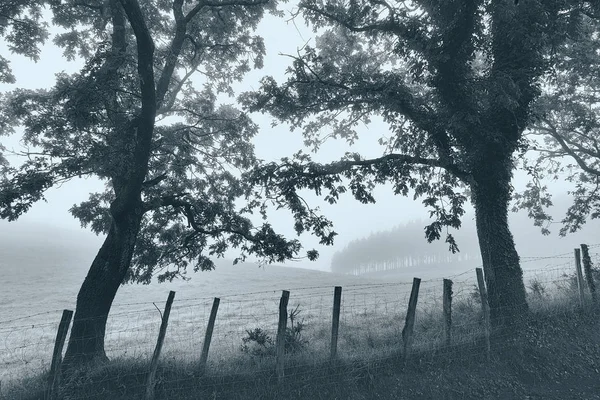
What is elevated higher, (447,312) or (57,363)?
(447,312)

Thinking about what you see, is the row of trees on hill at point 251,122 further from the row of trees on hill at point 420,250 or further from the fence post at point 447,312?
the row of trees on hill at point 420,250

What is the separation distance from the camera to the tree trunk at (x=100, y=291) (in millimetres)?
8719

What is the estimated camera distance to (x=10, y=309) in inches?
1062

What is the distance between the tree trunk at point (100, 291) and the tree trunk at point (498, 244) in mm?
9739

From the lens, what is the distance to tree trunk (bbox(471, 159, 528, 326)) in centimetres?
1014

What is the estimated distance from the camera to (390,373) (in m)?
7.62

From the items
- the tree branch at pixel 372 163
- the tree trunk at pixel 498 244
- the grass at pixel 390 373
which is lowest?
the grass at pixel 390 373

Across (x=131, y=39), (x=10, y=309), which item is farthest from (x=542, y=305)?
(x=10, y=309)

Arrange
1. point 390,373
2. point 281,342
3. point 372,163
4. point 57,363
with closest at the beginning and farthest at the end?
point 57,363 < point 281,342 < point 390,373 < point 372,163

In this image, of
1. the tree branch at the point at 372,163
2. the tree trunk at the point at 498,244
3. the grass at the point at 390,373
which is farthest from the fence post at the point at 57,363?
the tree trunk at the point at 498,244

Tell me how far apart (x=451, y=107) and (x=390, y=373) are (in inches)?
299

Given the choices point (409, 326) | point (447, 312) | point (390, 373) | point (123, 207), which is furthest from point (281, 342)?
point (123, 207)

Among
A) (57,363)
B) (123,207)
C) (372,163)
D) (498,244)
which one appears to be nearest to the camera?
(57,363)

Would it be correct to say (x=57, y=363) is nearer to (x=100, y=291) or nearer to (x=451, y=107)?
(x=100, y=291)
